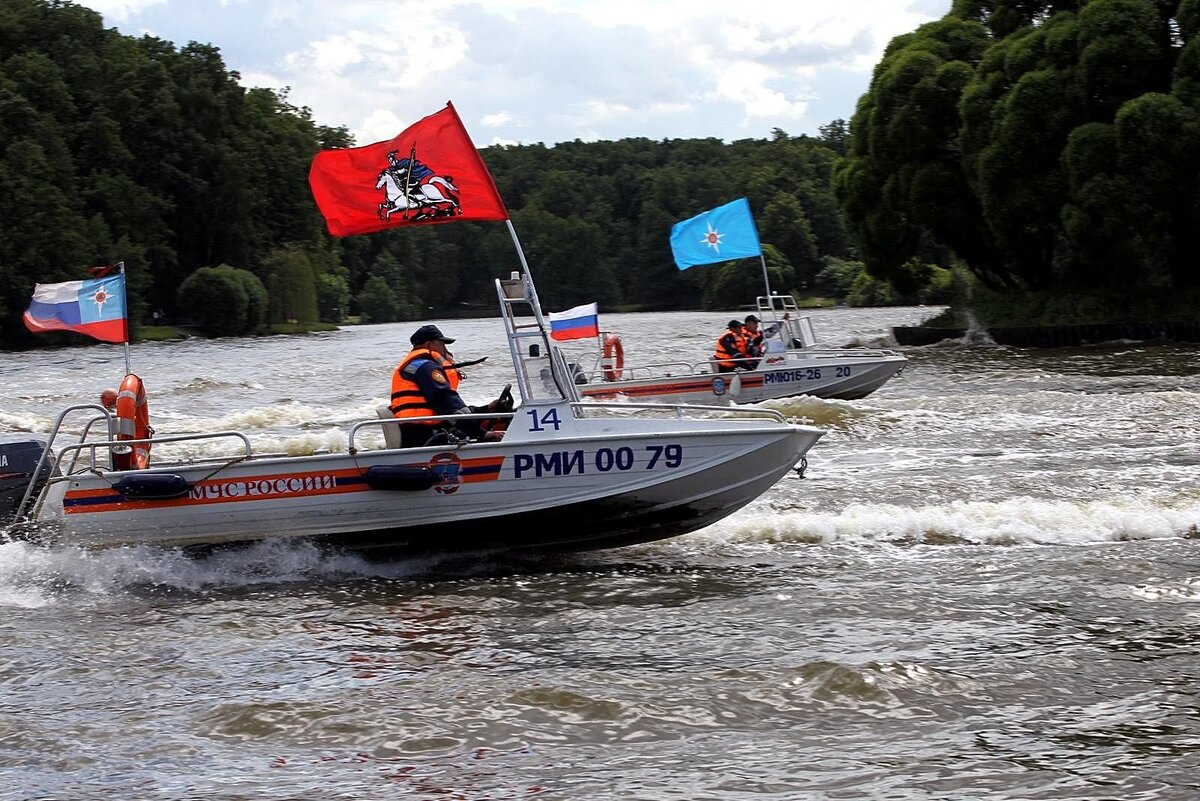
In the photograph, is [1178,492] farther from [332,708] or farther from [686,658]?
[332,708]

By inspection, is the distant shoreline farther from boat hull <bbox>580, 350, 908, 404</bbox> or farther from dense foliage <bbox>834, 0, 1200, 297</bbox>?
boat hull <bbox>580, 350, 908, 404</bbox>

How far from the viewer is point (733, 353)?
27.5 meters

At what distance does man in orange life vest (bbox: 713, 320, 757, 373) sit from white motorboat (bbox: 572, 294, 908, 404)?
147 mm

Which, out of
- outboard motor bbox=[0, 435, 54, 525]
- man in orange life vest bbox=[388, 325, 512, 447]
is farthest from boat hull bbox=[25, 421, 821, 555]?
outboard motor bbox=[0, 435, 54, 525]

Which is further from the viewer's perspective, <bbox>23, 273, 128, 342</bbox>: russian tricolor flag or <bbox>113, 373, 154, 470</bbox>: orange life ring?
<bbox>23, 273, 128, 342</bbox>: russian tricolor flag

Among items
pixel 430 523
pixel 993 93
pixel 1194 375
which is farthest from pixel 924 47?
pixel 430 523

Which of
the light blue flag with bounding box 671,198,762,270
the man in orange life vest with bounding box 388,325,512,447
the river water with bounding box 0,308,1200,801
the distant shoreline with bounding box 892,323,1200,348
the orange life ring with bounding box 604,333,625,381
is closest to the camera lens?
the river water with bounding box 0,308,1200,801

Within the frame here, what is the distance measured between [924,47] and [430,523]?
45333 millimetres

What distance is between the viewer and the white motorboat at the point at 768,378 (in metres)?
26.3

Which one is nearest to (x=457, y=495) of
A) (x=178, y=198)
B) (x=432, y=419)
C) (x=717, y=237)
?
(x=432, y=419)

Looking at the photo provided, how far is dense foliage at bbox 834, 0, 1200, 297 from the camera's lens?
41.2 metres

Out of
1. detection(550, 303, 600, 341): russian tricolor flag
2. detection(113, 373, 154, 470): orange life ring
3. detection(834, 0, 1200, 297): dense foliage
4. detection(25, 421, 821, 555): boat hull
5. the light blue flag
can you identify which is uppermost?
detection(834, 0, 1200, 297): dense foliage

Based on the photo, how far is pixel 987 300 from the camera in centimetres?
5147

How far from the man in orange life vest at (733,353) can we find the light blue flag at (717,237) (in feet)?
8.27
